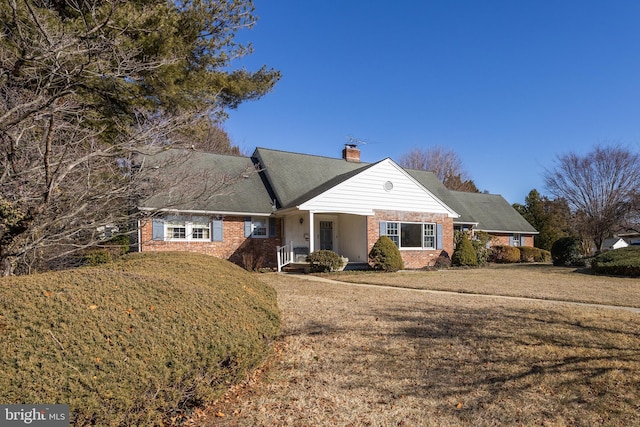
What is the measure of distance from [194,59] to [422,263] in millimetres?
14119

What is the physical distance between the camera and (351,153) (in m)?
24.9

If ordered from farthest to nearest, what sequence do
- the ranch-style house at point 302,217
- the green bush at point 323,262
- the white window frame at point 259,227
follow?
1. the white window frame at point 259,227
2. the ranch-style house at point 302,217
3. the green bush at point 323,262

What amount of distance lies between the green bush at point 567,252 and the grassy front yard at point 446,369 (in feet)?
47.5

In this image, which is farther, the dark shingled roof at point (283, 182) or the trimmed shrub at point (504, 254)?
the trimmed shrub at point (504, 254)

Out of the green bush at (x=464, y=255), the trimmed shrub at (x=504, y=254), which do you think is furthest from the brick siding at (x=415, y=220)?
the trimmed shrub at (x=504, y=254)

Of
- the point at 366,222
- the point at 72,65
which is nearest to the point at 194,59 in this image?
the point at 72,65

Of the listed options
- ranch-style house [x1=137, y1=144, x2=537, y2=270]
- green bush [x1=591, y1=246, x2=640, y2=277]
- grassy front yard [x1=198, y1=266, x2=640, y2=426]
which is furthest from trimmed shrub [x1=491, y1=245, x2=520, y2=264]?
grassy front yard [x1=198, y1=266, x2=640, y2=426]

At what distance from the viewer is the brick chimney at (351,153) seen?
81.3 feet

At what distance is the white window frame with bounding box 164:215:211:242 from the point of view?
16180 millimetres

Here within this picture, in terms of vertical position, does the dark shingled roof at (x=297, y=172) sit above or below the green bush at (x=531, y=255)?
above

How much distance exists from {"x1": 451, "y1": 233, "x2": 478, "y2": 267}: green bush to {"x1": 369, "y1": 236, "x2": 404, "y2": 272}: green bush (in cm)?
418

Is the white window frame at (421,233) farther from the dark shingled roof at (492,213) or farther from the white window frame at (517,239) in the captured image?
the white window frame at (517,239)

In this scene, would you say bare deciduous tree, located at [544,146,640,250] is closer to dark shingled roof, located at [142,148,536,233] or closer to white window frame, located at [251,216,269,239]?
dark shingled roof, located at [142,148,536,233]

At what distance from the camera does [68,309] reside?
3170 millimetres
